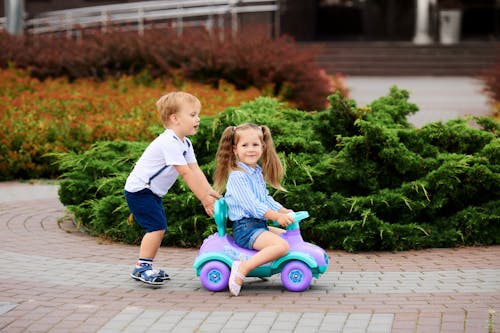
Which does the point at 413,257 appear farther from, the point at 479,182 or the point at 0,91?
the point at 0,91

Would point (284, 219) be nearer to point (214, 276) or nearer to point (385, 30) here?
point (214, 276)

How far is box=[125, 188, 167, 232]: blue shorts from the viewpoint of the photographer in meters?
6.95

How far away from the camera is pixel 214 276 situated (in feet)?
22.0

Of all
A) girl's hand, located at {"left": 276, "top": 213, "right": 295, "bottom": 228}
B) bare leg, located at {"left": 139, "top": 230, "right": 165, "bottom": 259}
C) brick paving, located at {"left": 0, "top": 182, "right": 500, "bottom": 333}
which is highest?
girl's hand, located at {"left": 276, "top": 213, "right": 295, "bottom": 228}

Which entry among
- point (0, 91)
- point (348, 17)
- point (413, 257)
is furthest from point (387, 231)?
point (348, 17)

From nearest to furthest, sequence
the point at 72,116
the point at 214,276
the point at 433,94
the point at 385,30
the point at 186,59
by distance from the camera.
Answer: the point at 214,276
the point at 72,116
the point at 186,59
the point at 433,94
the point at 385,30

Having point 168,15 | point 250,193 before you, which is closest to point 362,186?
point 250,193

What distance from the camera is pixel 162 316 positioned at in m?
6.00

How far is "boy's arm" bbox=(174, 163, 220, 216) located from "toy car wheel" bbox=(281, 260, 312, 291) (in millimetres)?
649

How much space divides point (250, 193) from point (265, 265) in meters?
0.52

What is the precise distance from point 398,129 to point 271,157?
2.35 meters

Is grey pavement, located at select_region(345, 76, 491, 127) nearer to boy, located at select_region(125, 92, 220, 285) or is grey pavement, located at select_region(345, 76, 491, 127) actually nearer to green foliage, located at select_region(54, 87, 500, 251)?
green foliage, located at select_region(54, 87, 500, 251)

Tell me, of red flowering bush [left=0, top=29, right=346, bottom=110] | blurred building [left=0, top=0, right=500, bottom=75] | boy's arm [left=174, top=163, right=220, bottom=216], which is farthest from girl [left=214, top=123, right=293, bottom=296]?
blurred building [left=0, top=0, right=500, bottom=75]

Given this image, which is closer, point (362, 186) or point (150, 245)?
point (150, 245)
